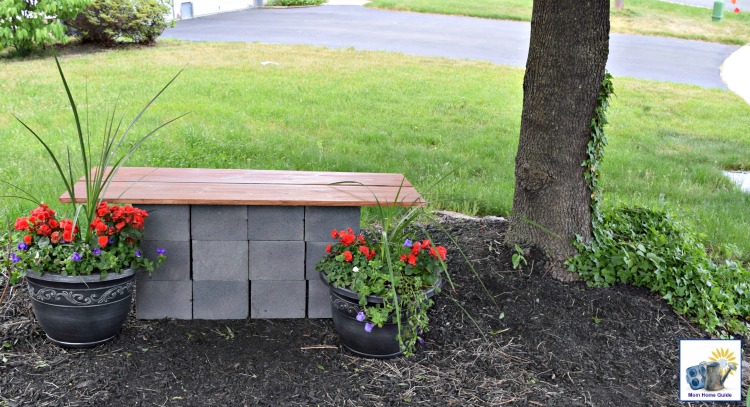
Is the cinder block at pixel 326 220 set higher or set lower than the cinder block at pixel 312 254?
higher

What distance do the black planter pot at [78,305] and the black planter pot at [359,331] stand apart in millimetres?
922

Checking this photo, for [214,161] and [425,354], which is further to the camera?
[214,161]

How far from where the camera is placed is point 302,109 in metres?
7.92

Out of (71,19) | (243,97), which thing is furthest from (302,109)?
(71,19)

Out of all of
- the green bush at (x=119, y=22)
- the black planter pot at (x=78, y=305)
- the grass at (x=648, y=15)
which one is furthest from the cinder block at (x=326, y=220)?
the grass at (x=648, y=15)

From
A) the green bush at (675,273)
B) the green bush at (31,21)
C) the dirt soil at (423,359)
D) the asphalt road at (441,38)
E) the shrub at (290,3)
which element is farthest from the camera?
the shrub at (290,3)

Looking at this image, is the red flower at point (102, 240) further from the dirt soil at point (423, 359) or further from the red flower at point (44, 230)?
the dirt soil at point (423, 359)

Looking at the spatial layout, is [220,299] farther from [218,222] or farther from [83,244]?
[83,244]

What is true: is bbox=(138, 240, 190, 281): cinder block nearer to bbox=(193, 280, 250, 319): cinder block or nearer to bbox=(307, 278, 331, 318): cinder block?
bbox=(193, 280, 250, 319): cinder block

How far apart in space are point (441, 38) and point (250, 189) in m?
13.4

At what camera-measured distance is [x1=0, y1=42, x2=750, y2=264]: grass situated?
5566mm

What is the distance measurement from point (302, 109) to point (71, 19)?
6.90 metres

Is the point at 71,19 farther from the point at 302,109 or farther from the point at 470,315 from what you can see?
the point at 470,315

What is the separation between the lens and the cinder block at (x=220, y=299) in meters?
3.47
